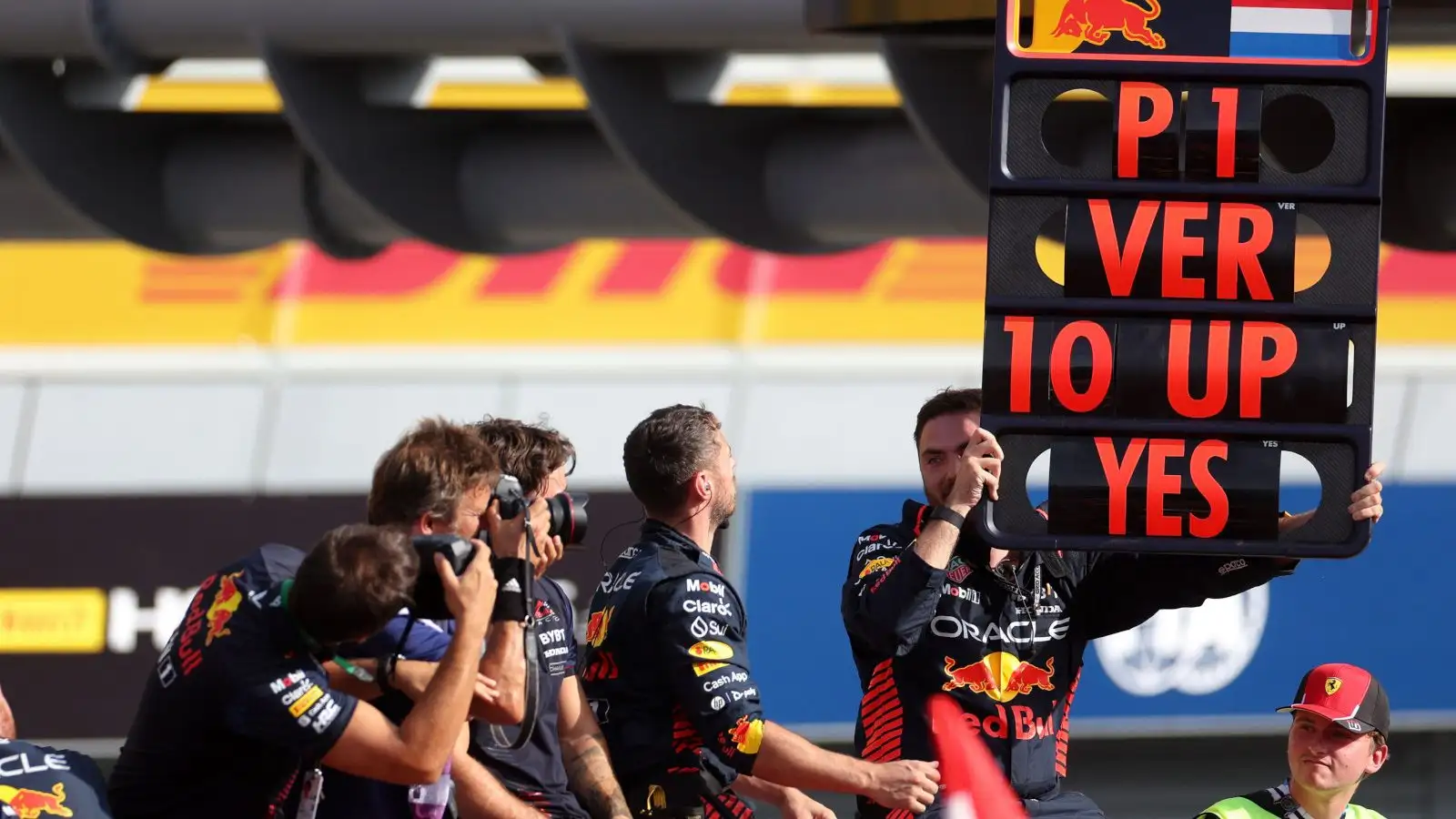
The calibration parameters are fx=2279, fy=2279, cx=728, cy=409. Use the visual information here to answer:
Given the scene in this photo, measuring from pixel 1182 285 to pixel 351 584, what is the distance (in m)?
1.85

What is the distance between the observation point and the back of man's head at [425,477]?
4262 mm

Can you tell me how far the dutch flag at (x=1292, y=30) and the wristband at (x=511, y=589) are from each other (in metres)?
1.81

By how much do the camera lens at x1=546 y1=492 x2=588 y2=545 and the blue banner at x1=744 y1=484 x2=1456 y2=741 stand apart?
223 inches

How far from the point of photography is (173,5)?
552 cm

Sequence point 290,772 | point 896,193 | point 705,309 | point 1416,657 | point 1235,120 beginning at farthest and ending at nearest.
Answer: point 705,309
point 1416,657
point 896,193
point 1235,120
point 290,772

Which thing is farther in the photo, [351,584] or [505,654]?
[505,654]

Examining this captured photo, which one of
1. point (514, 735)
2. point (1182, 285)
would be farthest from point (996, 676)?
point (514, 735)

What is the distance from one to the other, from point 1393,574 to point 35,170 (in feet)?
22.1

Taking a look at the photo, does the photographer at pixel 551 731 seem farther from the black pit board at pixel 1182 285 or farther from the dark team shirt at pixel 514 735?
the black pit board at pixel 1182 285

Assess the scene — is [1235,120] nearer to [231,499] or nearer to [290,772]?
[290,772]

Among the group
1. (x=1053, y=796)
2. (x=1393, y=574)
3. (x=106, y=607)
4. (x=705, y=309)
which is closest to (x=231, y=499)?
(x=106, y=607)

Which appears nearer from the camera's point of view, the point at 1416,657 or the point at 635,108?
the point at 635,108

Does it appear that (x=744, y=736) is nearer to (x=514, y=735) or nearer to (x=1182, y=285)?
(x=514, y=735)

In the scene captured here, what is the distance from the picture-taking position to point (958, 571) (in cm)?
500
